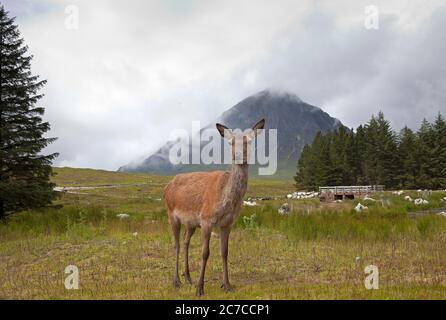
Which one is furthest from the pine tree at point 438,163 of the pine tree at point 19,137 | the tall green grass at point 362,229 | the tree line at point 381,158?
the pine tree at point 19,137

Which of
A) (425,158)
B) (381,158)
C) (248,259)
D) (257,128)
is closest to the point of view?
(257,128)

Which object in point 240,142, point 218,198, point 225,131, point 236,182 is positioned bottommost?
point 218,198

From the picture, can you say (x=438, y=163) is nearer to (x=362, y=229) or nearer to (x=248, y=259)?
(x=362, y=229)

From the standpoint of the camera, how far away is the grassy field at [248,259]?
8281mm

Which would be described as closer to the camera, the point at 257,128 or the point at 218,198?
the point at 257,128

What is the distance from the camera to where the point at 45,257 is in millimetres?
12633

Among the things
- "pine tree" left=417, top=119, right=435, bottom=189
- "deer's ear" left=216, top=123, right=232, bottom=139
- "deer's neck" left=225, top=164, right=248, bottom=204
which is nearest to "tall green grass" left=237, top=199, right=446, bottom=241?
"deer's neck" left=225, top=164, right=248, bottom=204

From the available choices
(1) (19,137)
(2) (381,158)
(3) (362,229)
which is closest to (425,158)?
(2) (381,158)

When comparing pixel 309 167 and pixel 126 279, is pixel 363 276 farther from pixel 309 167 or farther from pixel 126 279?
pixel 309 167

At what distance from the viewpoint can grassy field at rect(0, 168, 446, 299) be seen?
8281 millimetres

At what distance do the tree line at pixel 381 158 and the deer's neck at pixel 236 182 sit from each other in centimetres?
6223

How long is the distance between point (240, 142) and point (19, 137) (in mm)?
16495

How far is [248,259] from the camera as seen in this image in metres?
11.7
